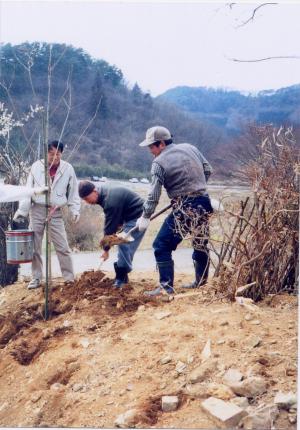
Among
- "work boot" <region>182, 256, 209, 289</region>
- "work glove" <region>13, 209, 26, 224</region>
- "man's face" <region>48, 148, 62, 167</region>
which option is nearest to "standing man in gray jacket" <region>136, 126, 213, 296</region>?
"work boot" <region>182, 256, 209, 289</region>

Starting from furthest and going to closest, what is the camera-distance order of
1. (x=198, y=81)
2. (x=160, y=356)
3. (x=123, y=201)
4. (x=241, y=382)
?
(x=123, y=201) < (x=198, y=81) < (x=160, y=356) < (x=241, y=382)

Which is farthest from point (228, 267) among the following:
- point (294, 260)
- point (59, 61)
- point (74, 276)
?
point (59, 61)

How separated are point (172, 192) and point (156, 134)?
20.7 inches

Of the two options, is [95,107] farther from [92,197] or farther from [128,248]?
[128,248]

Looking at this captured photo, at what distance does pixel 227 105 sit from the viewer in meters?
5.04

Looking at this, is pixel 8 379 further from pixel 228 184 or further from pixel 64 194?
pixel 228 184

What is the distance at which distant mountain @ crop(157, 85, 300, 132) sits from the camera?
15.8ft

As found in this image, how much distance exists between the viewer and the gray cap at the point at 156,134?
4.99m

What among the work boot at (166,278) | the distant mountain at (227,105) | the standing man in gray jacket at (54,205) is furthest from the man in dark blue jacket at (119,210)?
the distant mountain at (227,105)

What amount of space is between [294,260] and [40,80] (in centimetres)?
291

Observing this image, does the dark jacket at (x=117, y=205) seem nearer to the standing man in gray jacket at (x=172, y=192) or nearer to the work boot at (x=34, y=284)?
the standing man in gray jacket at (x=172, y=192)

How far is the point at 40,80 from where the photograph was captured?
5.49 m

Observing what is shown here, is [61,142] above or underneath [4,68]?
underneath

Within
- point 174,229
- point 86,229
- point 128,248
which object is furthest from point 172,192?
point 86,229
